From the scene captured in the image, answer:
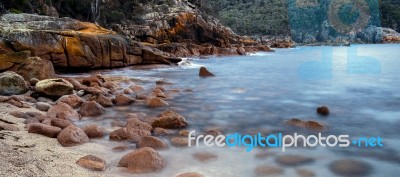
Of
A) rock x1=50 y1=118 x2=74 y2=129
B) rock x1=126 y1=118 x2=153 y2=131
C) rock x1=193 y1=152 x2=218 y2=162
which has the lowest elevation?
rock x1=193 y1=152 x2=218 y2=162

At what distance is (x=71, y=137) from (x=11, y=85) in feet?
13.7

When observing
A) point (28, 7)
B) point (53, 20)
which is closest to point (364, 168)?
point (53, 20)

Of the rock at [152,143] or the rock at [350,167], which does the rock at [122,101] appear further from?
the rock at [350,167]

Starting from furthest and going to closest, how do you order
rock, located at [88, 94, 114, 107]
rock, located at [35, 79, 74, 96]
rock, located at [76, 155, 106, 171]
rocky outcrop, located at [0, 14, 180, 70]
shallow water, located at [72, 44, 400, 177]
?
rocky outcrop, located at [0, 14, 180, 70], rock, located at [35, 79, 74, 96], rock, located at [88, 94, 114, 107], shallow water, located at [72, 44, 400, 177], rock, located at [76, 155, 106, 171]

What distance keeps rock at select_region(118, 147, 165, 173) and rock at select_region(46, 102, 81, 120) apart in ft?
7.78

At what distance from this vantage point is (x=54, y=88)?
7812mm

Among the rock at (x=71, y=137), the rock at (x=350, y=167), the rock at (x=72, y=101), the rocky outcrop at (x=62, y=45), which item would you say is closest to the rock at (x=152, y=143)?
the rock at (x=71, y=137)

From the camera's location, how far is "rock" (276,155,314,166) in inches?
Result: 167

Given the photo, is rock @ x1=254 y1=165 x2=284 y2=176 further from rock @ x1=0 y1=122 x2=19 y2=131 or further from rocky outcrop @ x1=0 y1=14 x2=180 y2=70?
rocky outcrop @ x1=0 y1=14 x2=180 y2=70

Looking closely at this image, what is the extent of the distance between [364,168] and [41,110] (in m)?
5.47

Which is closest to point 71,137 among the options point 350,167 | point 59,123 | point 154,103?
point 59,123

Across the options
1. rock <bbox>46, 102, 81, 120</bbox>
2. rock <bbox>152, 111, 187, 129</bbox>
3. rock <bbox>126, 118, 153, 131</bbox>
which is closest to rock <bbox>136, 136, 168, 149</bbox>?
rock <bbox>126, 118, 153, 131</bbox>

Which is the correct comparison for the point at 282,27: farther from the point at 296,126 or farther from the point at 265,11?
the point at 296,126

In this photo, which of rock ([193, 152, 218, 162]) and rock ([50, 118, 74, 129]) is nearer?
rock ([193, 152, 218, 162])
